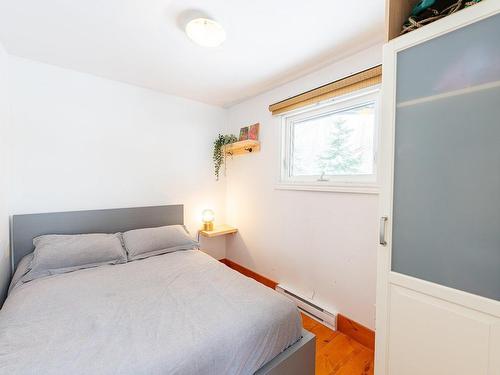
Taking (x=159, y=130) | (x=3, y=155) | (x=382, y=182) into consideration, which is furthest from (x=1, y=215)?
(x=382, y=182)

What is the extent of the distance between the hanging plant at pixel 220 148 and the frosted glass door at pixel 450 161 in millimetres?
2196

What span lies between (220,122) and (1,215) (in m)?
2.34

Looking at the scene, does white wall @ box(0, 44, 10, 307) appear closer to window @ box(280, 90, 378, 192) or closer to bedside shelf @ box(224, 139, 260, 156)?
bedside shelf @ box(224, 139, 260, 156)

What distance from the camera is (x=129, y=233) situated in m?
2.24

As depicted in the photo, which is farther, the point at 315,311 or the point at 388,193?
the point at 315,311

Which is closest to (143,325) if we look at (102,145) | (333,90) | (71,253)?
(71,253)

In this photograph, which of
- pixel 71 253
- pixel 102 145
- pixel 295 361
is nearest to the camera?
pixel 295 361

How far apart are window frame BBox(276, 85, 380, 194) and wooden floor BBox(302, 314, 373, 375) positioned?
3.92 ft

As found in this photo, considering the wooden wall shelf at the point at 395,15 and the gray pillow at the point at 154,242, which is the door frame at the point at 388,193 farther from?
the gray pillow at the point at 154,242

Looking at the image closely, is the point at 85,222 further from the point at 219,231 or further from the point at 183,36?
the point at 183,36

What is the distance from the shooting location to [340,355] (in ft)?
5.60

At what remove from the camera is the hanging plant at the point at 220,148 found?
10.1 ft

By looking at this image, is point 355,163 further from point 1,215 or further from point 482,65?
point 1,215

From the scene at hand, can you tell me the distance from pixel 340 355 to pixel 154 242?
5.88 feet
